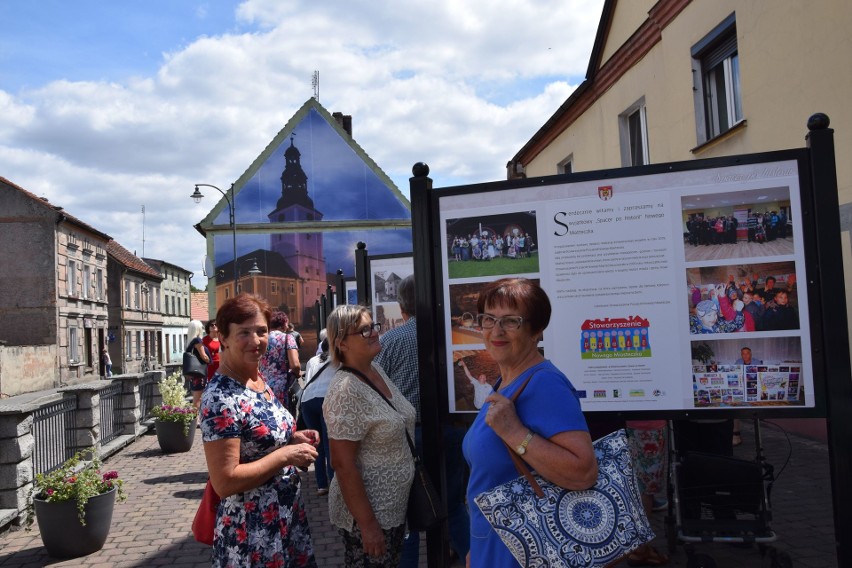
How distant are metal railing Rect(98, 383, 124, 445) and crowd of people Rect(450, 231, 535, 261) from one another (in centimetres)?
877

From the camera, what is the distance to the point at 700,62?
10891mm

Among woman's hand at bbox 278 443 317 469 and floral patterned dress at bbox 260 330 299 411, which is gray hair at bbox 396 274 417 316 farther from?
floral patterned dress at bbox 260 330 299 411

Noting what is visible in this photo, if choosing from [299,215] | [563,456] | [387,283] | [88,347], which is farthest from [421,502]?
[88,347]

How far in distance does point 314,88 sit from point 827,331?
41.6 metres

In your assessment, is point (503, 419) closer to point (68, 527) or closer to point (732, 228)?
point (732, 228)

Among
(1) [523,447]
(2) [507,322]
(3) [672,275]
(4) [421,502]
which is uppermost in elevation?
(3) [672,275]

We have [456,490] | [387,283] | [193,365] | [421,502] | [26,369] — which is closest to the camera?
[421,502]

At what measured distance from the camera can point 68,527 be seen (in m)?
5.69

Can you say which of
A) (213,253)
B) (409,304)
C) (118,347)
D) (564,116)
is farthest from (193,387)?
(118,347)

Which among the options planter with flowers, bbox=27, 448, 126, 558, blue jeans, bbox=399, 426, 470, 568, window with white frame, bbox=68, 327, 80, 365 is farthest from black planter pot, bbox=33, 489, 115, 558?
window with white frame, bbox=68, 327, 80, 365

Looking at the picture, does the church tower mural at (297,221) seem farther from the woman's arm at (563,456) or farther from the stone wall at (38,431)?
the woman's arm at (563,456)

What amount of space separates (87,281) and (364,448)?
148ft

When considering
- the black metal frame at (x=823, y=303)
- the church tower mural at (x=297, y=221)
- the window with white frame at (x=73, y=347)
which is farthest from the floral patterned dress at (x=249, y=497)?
the window with white frame at (x=73, y=347)

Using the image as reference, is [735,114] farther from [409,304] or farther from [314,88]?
[314,88]
